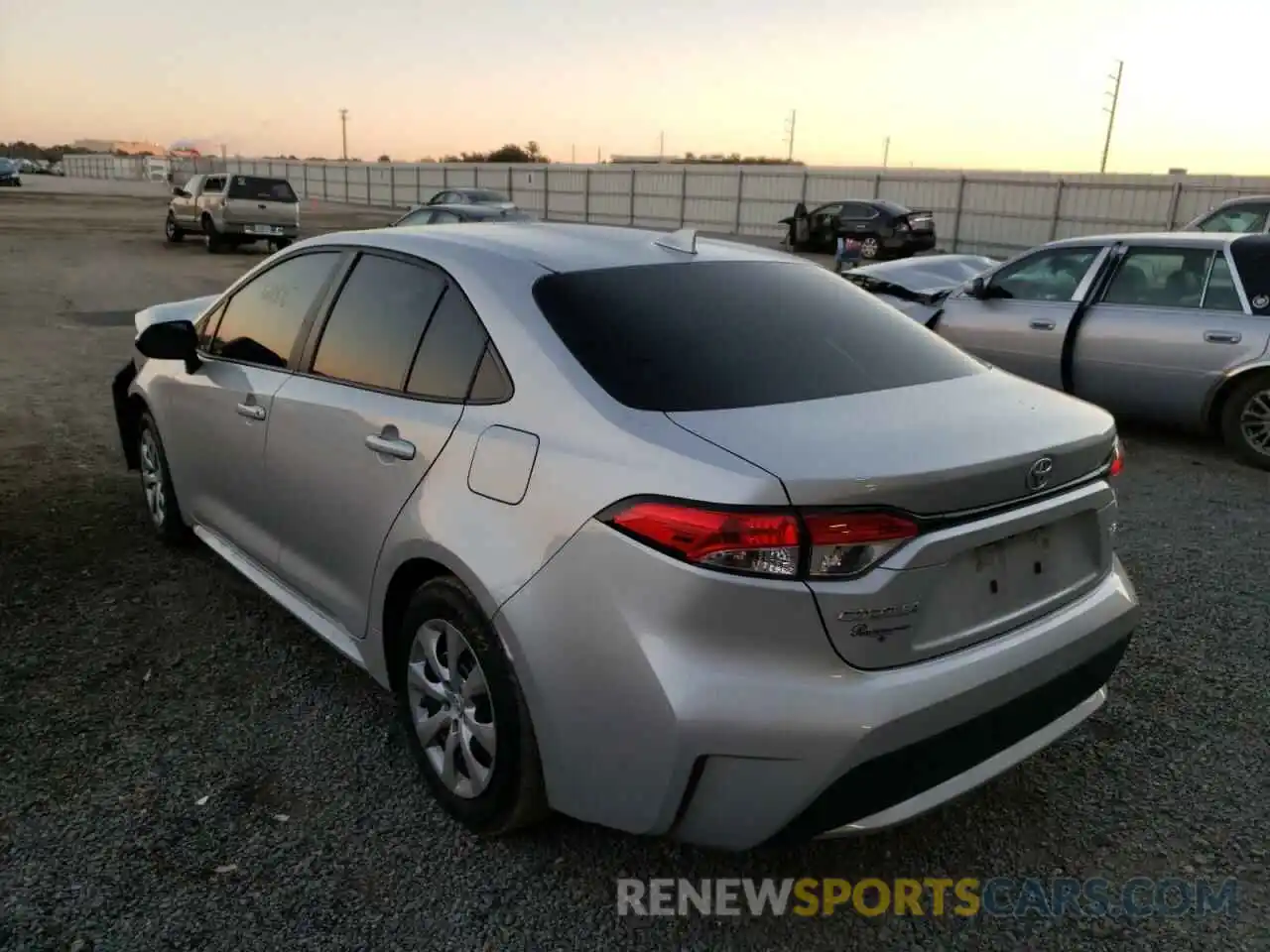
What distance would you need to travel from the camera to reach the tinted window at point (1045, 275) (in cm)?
770

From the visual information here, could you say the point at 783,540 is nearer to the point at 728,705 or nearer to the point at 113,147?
the point at 728,705

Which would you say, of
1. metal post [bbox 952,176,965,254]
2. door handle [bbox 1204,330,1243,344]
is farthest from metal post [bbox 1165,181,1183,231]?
door handle [bbox 1204,330,1243,344]

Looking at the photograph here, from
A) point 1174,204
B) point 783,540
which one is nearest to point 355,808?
point 783,540

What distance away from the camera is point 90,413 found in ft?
24.9

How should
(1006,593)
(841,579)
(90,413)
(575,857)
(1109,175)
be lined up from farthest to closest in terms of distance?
(1109,175), (90,413), (575,857), (1006,593), (841,579)

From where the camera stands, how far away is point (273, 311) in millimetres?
3846

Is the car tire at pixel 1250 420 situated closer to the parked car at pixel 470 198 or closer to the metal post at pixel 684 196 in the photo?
the parked car at pixel 470 198

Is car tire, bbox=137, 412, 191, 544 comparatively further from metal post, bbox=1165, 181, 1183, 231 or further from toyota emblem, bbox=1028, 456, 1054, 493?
metal post, bbox=1165, 181, 1183, 231

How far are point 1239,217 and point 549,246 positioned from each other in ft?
45.6

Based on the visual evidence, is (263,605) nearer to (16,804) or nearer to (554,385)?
(16,804)

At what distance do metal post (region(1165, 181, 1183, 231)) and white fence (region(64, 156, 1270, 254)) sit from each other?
0.08 feet

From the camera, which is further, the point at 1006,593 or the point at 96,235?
the point at 96,235

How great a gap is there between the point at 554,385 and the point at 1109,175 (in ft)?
93.9

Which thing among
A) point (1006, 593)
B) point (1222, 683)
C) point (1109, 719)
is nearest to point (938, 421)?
point (1006, 593)
